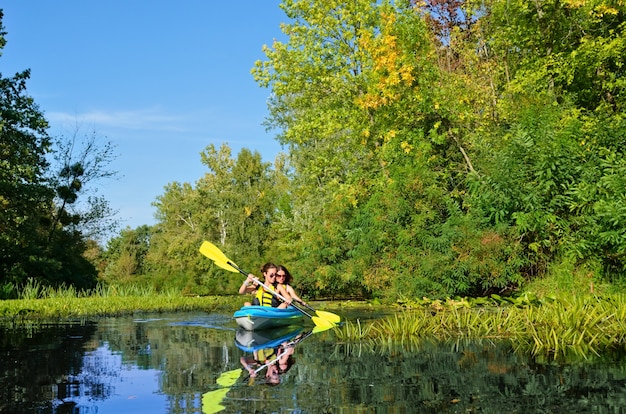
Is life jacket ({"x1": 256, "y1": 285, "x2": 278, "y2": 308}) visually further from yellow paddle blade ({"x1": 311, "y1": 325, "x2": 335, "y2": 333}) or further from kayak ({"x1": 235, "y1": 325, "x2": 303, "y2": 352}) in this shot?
yellow paddle blade ({"x1": 311, "y1": 325, "x2": 335, "y2": 333})

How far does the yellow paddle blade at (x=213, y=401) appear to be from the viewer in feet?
19.0

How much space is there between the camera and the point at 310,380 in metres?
7.26

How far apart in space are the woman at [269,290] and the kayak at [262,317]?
0.50 meters

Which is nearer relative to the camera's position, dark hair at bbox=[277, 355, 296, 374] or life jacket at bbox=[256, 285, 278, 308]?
dark hair at bbox=[277, 355, 296, 374]

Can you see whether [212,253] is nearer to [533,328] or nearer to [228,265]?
[228,265]

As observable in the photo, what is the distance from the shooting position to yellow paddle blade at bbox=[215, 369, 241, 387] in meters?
7.18

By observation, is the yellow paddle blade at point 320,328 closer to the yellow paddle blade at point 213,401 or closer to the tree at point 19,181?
the yellow paddle blade at point 213,401

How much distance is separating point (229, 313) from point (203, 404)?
13.1 metres

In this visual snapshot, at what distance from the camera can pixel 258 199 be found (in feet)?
159

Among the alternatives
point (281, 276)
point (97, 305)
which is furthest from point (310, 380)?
point (97, 305)

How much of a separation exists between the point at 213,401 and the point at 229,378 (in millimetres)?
1375

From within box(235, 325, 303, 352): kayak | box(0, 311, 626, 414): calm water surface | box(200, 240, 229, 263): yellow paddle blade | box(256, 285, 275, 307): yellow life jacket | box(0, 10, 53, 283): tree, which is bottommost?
box(0, 311, 626, 414): calm water surface

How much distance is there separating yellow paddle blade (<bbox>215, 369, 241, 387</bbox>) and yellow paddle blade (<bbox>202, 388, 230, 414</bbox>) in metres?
0.37

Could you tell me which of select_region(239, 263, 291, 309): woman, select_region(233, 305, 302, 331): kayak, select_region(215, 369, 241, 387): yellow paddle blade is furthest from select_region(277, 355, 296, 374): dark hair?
select_region(239, 263, 291, 309): woman
